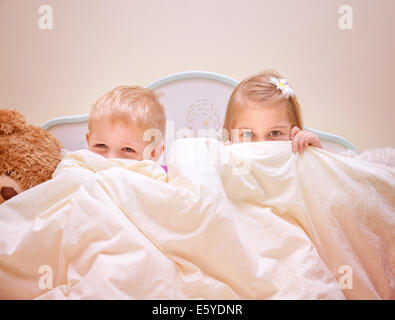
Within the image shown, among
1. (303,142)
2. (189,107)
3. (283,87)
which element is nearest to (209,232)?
(303,142)

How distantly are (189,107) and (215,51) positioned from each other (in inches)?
14.2

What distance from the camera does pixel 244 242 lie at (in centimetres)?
69

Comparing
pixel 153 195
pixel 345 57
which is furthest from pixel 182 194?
pixel 345 57

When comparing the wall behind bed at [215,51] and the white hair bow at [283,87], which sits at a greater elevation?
the wall behind bed at [215,51]

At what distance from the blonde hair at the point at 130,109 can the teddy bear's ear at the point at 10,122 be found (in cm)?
21

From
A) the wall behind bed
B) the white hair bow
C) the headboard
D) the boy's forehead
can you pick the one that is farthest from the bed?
the wall behind bed

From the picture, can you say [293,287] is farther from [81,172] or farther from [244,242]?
[81,172]

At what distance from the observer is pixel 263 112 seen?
3.42 feet

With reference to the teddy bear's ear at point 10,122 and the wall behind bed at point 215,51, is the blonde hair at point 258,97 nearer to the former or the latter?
the wall behind bed at point 215,51

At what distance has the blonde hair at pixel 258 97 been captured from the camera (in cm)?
107

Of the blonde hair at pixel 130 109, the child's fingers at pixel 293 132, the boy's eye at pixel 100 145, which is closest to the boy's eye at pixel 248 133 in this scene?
the child's fingers at pixel 293 132

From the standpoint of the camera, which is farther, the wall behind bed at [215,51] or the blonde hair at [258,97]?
the wall behind bed at [215,51]

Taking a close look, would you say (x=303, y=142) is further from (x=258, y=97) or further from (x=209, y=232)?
(x=209, y=232)

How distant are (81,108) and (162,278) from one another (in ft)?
4.25
